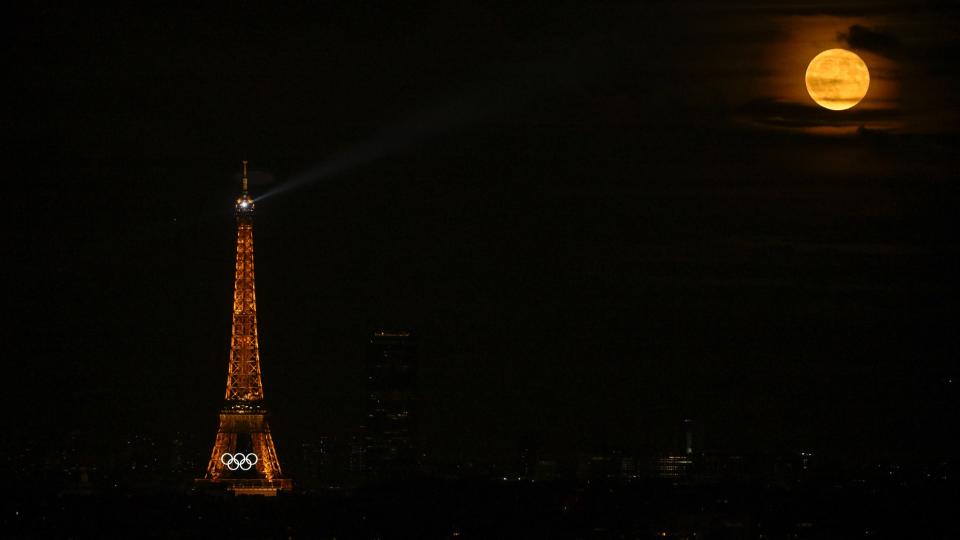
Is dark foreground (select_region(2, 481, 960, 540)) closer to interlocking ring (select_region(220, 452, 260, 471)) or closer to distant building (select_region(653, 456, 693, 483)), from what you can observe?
interlocking ring (select_region(220, 452, 260, 471))

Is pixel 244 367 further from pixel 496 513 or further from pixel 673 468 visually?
pixel 673 468

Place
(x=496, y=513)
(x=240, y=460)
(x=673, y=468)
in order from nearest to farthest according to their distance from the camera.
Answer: (x=496, y=513)
(x=240, y=460)
(x=673, y=468)

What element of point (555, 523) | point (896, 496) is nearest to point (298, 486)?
point (555, 523)

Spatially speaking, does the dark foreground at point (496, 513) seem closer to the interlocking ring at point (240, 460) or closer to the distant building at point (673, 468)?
the interlocking ring at point (240, 460)

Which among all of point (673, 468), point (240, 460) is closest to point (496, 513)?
point (240, 460)

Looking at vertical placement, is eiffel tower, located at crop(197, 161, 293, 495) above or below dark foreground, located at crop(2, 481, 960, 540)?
above

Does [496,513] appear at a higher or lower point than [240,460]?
lower

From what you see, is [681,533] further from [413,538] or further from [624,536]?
[413,538]

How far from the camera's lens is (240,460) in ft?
198

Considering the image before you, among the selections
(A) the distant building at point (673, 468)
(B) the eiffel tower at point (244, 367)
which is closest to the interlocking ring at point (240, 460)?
(B) the eiffel tower at point (244, 367)

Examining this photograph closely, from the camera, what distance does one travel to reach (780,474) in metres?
82.8

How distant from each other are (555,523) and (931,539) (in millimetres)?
11165

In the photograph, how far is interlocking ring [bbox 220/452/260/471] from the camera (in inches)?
2368

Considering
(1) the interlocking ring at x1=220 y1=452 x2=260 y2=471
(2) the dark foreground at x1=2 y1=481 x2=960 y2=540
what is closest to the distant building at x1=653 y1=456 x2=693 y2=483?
(2) the dark foreground at x1=2 y1=481 x2=960 y2=540
